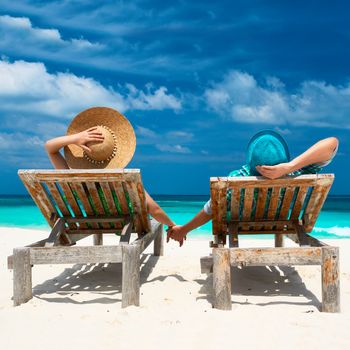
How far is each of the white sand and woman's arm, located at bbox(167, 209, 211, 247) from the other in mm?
457

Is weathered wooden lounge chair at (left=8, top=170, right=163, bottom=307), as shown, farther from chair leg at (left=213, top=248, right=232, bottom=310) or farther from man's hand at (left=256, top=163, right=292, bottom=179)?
man's hand at (left=256, top=163, right=292, bottom=179)

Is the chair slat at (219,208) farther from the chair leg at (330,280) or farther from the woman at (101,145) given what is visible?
the chair leg at (330,280)

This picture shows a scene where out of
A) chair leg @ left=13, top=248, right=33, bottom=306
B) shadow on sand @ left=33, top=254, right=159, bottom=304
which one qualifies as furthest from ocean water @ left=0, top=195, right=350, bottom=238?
chair leg @ left=13, top=248, right=33, bottom=306

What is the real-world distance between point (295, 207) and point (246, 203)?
0.54m

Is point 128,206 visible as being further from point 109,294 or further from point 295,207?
point 295,207

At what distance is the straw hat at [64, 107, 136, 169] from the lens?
428 cm

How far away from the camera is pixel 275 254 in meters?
3.43

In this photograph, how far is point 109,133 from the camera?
4.25 meters

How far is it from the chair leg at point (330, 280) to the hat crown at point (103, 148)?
219 cm

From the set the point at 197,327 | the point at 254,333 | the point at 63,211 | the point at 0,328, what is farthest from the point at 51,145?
the point at 254,333

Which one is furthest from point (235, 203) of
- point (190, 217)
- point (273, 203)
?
point (190, 217)

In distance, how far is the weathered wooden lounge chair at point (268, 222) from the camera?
133 inches

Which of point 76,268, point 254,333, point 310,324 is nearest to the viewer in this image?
point 254,333

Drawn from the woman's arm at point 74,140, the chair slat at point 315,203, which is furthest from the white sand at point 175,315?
the woman's arm at point 74,140
